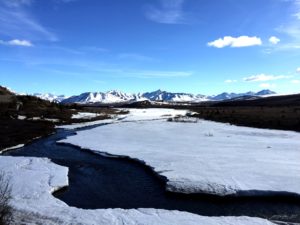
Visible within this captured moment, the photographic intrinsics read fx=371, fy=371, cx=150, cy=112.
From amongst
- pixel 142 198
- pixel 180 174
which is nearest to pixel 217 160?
pixel 180 174

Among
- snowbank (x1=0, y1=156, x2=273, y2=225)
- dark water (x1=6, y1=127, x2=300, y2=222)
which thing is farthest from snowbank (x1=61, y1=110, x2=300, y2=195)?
snowbank (x1=0, y1=156, x2=273, y2=225)

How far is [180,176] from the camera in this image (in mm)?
18781

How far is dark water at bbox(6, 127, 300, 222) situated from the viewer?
14.9m

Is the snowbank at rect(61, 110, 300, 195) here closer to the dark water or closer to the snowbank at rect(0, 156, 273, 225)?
the dark water

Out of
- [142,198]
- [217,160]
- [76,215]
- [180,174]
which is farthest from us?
[217,160]

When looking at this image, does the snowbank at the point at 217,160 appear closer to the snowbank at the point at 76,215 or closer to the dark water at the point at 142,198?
the dark water at the point at 142,198

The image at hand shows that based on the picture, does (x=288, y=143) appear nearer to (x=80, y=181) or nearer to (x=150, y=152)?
(x=150, y=152)

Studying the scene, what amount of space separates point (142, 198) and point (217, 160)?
25.4 ft

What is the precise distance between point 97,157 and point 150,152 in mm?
3816

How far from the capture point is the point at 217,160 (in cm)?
2280

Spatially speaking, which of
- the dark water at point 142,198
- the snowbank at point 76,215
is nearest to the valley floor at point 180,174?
the snowbank at point 76,215

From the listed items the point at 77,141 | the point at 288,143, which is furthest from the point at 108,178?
the point at 288,143

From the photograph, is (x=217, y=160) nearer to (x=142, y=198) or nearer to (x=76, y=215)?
(x=142, y=198)

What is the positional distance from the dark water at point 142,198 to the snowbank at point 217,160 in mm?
580
